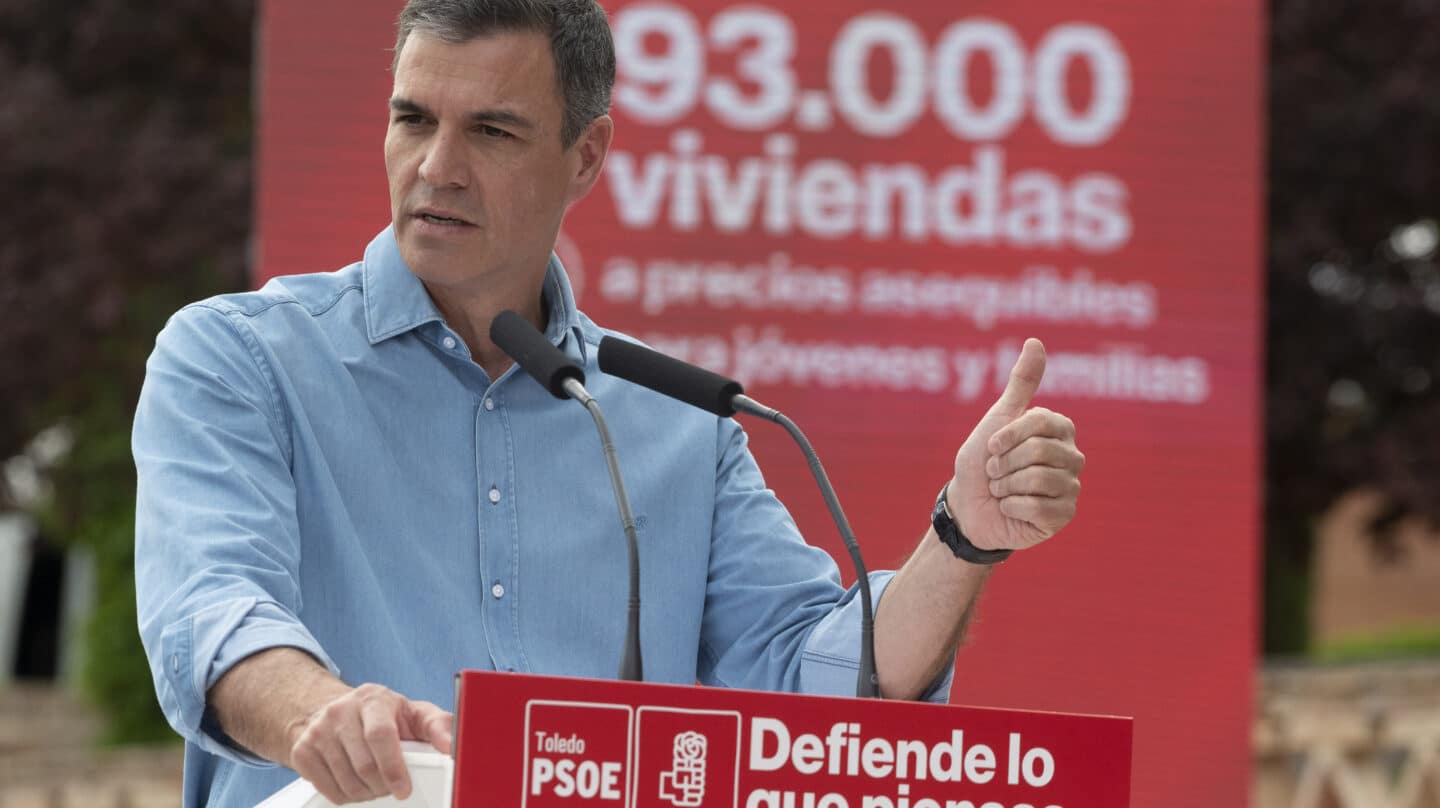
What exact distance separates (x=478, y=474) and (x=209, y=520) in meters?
0.37

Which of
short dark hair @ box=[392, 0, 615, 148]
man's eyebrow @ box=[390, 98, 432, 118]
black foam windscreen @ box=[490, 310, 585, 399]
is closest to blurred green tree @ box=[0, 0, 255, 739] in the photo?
short dark hair @ box=[392, 0, 615, 148]

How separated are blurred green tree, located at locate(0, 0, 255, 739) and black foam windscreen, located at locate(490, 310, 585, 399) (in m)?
5.37

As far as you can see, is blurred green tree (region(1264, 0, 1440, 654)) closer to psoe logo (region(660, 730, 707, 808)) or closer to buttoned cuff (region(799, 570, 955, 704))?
buttoned cuff (region(799, 570, 955, 704))

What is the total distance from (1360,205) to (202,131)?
4.58 m

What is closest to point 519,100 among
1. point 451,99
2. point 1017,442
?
point 451,99

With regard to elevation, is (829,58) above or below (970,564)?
above

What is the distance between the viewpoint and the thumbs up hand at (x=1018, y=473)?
171cm

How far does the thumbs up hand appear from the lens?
171 centimetres

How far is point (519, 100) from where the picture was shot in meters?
1.94

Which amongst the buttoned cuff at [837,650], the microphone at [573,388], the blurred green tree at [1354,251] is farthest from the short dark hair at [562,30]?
the blurred green tree at [1354,251]

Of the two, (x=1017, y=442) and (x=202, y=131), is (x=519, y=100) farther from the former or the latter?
(x=202, y=131)

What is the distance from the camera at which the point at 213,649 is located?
1.52 metres

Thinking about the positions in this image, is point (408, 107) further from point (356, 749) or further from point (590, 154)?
point (356, 749)

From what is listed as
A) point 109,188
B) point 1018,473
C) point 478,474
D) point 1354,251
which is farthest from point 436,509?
point 1354,251
